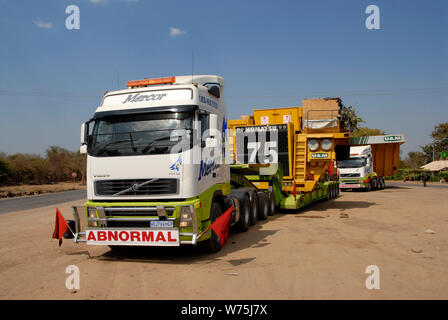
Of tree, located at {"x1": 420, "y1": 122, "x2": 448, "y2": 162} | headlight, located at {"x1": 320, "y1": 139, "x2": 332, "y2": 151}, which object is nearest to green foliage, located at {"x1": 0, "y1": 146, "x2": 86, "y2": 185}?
headlight, located at {"x1": 320, "y1": 139, "x2": 332, "y2": 151}

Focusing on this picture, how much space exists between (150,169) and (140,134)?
0.69 metres

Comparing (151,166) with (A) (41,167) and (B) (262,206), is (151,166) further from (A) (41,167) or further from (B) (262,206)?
(A) (41,167)

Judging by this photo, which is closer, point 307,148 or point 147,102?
point 147,102

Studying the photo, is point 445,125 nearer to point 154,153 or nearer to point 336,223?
point 336,223

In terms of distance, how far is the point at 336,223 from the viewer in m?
10.5

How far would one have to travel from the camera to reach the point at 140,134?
6445 mm

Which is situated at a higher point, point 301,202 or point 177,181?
point 177,181

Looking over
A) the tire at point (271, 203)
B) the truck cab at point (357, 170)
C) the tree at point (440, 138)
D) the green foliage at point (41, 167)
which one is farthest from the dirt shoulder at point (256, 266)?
the tree at point (440, 138)

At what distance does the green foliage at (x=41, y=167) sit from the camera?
44656 millimetres

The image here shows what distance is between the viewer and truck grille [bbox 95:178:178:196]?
6.18 meters

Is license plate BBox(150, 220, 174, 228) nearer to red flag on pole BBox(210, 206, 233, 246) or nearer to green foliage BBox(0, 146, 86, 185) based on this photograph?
red flag on pole BBox(210, 206, 233, 246)
